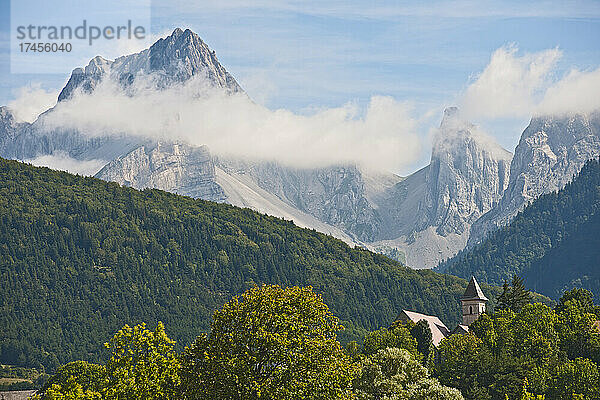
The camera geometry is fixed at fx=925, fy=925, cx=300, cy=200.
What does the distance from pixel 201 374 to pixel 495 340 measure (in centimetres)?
6639

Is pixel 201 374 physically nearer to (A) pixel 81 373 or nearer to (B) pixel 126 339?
(B) pixel 126 339

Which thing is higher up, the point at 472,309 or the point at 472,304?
the point at 472,304

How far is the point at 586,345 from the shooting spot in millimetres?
116688

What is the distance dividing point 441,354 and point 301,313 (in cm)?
7999

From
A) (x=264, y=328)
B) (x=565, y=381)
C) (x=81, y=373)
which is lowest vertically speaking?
(x=81, y=373)

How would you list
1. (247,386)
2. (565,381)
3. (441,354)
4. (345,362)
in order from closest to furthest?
(247,386) → (345,362) → (565,381) → (441,354)

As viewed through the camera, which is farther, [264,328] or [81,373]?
[81,373]

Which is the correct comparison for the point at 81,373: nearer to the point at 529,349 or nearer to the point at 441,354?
the point at 441,354

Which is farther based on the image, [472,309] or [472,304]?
[472,304]

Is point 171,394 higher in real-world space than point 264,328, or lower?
lower

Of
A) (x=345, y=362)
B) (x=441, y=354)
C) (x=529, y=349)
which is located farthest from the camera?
(x=441, y=354)

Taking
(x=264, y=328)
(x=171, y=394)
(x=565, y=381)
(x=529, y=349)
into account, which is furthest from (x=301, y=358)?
(x=529, y=349)

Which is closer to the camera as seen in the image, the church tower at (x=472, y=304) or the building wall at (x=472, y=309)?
the building wall at (x=472, y=309)

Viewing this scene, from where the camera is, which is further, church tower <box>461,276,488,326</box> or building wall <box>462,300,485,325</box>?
church tower <box>461,276,488,326</box>
